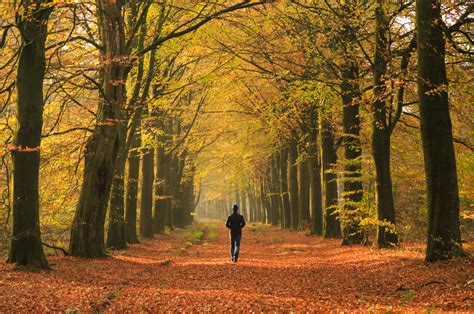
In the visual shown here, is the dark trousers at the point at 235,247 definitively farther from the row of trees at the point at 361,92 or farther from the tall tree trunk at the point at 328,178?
the tall tree trunk at the point at 328,178

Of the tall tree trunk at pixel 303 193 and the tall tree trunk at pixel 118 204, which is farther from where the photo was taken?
the tall tree trunk at pixel 303 193

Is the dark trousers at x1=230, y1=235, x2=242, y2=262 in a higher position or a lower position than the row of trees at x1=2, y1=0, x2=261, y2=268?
lower

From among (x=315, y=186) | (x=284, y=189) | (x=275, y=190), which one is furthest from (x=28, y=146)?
(x=275, y=190)

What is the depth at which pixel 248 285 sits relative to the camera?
1163 cm

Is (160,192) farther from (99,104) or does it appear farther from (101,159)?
(101,159)

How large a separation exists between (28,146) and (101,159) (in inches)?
156

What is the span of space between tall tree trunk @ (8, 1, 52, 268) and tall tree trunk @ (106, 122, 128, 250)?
7.61m

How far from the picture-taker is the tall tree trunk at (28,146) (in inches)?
487

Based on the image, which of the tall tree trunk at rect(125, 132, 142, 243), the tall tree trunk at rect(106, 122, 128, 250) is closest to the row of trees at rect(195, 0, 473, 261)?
the tall tree trunk at rect(106, 122, 128, 250)

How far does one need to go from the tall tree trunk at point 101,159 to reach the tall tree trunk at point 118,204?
3.68m

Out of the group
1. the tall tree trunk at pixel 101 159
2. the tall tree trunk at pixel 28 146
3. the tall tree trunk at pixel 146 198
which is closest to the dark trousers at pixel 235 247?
the tall tree trunk at pixel 101 159

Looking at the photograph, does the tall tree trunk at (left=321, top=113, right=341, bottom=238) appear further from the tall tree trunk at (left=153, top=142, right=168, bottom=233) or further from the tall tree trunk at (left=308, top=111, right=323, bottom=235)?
the tall tree trunk at (left=153, top=142, right=168, bottom=233)

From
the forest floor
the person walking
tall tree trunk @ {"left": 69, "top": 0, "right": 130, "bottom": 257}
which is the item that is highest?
tall tree trunk @ {"left": 69, "top": 0, "right": 130, "bottom": 257}

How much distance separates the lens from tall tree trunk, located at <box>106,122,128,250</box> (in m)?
20.7
